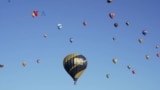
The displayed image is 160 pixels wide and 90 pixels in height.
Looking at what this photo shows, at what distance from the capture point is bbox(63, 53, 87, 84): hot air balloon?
85.8 meters

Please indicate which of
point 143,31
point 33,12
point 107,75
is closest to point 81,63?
point 33,12

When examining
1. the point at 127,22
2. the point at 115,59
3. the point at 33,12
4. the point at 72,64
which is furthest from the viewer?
the point at 115,59

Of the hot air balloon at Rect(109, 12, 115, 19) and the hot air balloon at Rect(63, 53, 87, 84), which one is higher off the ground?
the hot air balloon at Rect(109, 12, 115, 19)

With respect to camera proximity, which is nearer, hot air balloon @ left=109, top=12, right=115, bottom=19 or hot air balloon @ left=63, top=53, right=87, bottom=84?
hot air balloon @ left=63, top=53, right=87, bottom=84

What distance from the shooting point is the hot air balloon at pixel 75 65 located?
85750 millimetres

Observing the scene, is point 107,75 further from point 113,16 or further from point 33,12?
point 33,12

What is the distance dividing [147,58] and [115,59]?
7525 millimetres

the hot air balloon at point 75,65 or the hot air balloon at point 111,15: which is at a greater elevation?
A: the hot air balloon at point 111,15

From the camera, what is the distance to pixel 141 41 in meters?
112

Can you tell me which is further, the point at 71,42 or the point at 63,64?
the point at 71,42

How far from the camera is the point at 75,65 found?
85875 mm

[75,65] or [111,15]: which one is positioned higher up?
[111,15]

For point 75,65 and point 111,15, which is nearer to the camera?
point 75,65

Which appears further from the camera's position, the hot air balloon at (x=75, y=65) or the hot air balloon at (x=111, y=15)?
the hot air balloon at (x=111, y=15)
